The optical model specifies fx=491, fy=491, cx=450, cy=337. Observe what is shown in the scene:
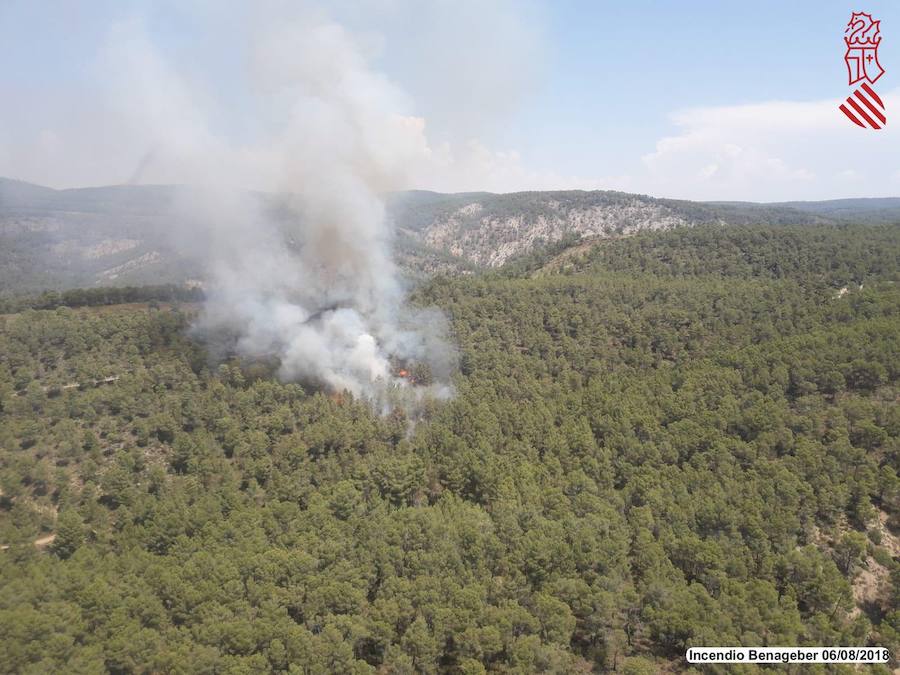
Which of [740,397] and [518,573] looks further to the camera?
[740,397]

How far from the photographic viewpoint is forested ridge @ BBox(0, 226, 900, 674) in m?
32.4

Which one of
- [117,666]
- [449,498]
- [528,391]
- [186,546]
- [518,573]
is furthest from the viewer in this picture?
[528,391]

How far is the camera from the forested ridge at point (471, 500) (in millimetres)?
32375

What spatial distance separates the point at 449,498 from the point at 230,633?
21790 millimetres

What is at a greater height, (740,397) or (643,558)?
(740,397)

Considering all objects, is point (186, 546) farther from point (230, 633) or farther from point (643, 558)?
point (643, 558)

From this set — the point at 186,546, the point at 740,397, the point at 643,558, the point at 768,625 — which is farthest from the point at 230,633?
the point at 740,397

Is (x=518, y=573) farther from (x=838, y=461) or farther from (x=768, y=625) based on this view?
(x=838, y=461)

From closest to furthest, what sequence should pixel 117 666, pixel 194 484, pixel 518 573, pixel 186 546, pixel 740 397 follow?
pixel 117 666 → pixel 518 573 → pixel 186 546 → pixel 194 484 → pixel 740 397

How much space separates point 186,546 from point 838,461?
202 feet

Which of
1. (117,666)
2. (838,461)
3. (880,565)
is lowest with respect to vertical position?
(880,565)

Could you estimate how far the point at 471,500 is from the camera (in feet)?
169

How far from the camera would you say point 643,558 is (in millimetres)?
38844

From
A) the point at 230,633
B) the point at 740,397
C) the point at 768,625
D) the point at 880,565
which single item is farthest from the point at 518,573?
the point at 740,397
